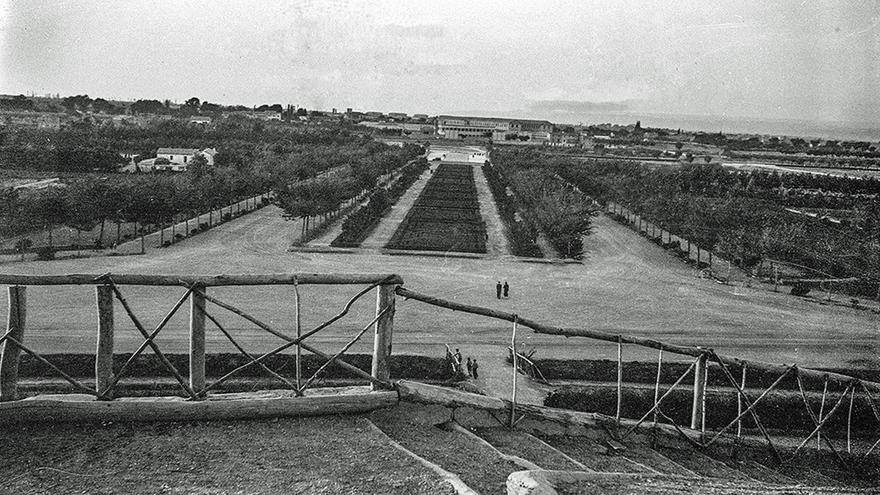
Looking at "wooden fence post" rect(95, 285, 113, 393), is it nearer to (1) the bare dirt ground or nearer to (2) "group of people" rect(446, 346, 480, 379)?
(1) the bare dirt ground

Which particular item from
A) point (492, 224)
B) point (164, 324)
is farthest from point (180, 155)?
point (164, 324)

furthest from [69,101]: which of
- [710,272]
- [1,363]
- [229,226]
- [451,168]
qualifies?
[1,363]

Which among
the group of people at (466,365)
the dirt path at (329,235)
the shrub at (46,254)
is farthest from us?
the dirt path at (329,235)

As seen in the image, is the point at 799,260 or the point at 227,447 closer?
the point at 227,447

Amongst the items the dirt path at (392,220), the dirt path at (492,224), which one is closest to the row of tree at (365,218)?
the dirt path at (392,220)

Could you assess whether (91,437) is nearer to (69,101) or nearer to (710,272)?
(710,272)

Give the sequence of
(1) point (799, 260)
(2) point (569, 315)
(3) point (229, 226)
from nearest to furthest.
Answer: (2) point (569, 315), (1) point (799, 260), (3) point (229, 226)

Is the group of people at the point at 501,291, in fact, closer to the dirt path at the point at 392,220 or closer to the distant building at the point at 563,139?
the dirt path at the point at 392,220
